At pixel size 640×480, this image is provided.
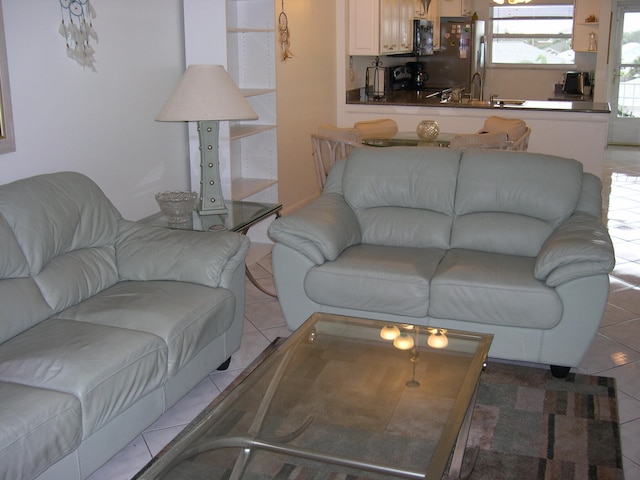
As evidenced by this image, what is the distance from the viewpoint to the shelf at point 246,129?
5.02 metres

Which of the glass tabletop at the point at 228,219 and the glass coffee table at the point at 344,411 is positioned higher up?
the glass tabletop at the point at 228,219

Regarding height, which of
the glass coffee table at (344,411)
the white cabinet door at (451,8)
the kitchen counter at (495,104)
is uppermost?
the white cabinet door at (451,8)

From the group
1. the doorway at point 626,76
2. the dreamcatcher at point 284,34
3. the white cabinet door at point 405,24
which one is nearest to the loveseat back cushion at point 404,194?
the dreamcatcher at point 284,34

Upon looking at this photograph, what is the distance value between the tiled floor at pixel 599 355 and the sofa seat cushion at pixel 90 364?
277 millimetres

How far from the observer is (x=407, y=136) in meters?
5.78

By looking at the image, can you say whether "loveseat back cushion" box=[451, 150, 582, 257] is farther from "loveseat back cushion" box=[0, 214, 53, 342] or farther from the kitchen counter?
the kitchen counter

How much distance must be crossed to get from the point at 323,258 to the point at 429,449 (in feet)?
5.43

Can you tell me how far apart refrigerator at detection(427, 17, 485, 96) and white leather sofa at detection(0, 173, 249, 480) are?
6713mm

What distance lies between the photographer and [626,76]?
398 inches

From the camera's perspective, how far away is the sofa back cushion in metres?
2.84

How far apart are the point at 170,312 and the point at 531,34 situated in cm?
914

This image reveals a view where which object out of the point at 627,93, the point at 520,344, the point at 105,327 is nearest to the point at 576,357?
the point at 520,344

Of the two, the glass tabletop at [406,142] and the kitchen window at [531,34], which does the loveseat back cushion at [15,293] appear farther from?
the kitchen window at [531,34]

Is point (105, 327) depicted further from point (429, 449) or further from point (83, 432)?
point (429, 449)
